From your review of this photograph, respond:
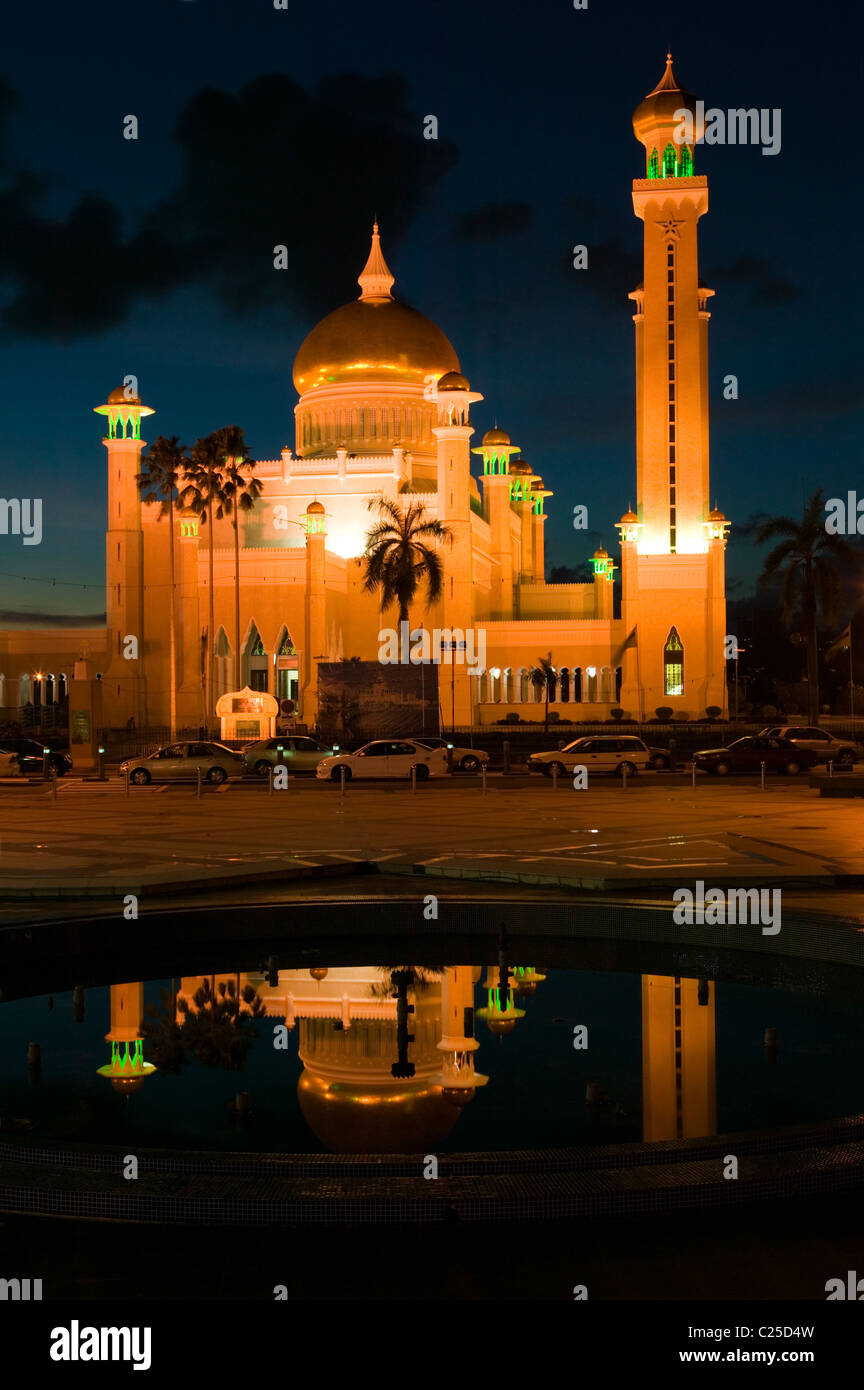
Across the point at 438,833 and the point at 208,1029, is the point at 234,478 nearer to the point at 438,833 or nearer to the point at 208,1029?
the point at 438,833

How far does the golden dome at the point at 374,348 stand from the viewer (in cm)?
6450

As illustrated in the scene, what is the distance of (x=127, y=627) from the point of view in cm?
5941

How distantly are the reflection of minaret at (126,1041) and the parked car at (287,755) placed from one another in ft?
81.1

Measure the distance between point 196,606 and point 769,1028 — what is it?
1916 inches

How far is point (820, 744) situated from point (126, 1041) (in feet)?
101

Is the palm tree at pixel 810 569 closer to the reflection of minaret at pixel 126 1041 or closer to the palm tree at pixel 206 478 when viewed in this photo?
the palm tree at pixel 206 478

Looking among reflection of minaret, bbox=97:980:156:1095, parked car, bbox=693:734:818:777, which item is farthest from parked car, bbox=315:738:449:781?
reflection of minaret, bbox=97:980:156:1095

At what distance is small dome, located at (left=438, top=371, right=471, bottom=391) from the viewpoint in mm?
57781

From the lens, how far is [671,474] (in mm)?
56594

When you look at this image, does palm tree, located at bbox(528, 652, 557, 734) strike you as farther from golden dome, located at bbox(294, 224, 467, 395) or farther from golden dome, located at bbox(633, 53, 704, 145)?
golden dome, located at bbox(633, 53, 704, 145)

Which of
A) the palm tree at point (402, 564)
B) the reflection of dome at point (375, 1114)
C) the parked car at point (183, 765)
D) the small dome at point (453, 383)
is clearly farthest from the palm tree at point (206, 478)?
the reflection of dome at point (375, 1114)

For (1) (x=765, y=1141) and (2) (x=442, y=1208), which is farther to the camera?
(1) (x=765, y=1141)
